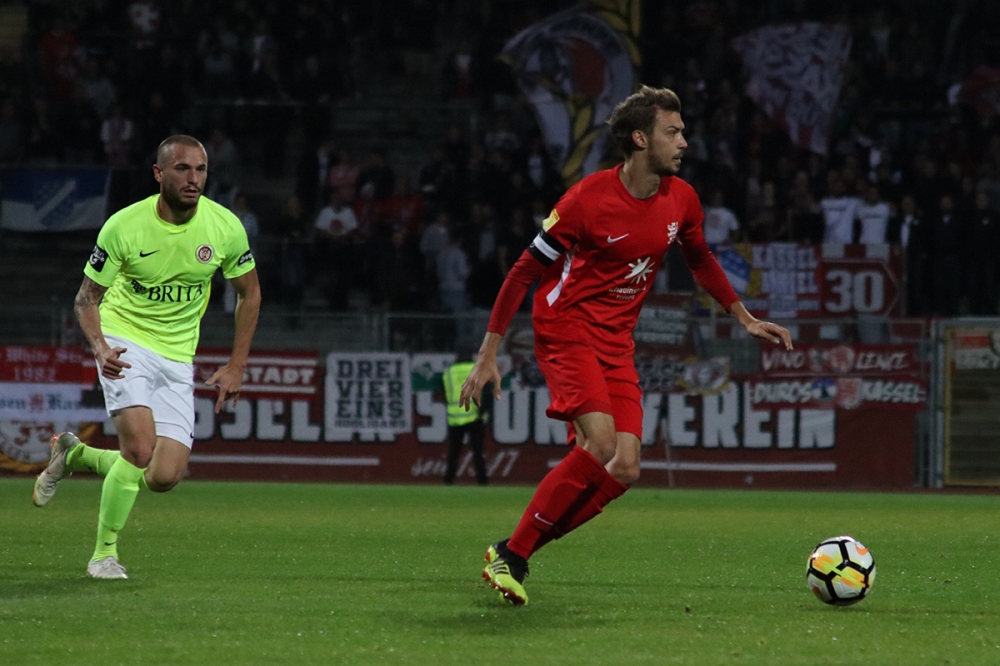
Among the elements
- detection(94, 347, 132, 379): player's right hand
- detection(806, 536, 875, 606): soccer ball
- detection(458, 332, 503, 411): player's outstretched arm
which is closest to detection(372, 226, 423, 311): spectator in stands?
detection(94, 347, 132, 379): player's right hand

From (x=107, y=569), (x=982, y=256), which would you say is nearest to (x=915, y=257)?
(x=982, y=256)

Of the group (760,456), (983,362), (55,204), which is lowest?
(760,456)

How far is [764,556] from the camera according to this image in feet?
31.9

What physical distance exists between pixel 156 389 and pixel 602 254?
101 inches

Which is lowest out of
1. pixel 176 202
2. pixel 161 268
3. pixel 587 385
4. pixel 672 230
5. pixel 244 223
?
pixel 587 385

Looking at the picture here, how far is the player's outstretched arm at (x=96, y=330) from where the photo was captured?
7.62 m

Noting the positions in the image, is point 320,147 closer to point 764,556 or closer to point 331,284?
point 331,284

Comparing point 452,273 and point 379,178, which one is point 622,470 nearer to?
point 452,273

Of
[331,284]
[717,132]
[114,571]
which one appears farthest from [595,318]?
[717,132]

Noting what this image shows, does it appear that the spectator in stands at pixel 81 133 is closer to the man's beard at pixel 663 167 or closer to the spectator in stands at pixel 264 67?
the spectator in stands at pixel 264 67

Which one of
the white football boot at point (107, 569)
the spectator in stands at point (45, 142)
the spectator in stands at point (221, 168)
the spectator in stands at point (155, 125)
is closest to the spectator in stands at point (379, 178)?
the spectator in stands at point (221, 168)

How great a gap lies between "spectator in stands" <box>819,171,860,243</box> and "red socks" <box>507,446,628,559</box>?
43.6 ft

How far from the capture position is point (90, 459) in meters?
8.91

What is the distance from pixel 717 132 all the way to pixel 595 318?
15.1 meters
